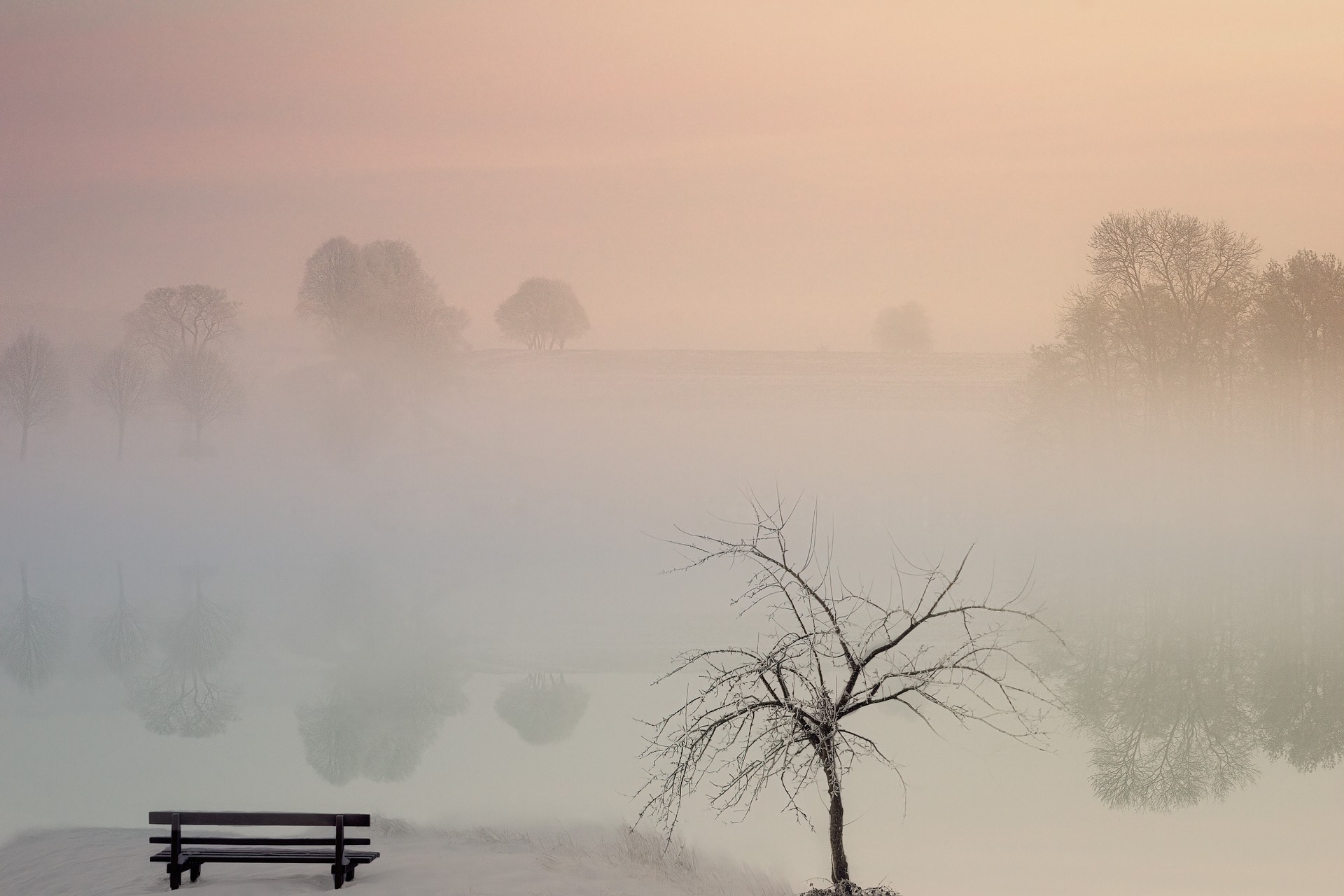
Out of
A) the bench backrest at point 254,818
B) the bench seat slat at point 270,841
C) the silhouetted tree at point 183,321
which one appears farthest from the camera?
the silhouetted tree at point 183,321

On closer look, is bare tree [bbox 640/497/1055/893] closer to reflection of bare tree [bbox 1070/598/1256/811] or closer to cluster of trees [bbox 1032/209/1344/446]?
reflection of bare tree [bbox 1070/598/1256/811]

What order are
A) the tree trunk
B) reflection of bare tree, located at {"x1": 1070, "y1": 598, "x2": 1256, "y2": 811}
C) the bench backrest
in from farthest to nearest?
1. reflection of bare tree, located at {"x1": 1070, "y1": 598, "x2": 1256, "y2": 811}
2. the tree trunk
3. the bench backrest

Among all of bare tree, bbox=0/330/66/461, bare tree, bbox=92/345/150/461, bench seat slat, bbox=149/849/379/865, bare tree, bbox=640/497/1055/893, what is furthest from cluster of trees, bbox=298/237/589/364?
bench seat slat, bbox=149/849/379/865

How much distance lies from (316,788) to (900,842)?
6.10 metres

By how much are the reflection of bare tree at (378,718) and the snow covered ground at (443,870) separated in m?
3.22

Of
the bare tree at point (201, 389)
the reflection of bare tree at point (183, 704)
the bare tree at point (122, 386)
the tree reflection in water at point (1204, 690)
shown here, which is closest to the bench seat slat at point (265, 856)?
the tree reflection in water at point (1204, 690)

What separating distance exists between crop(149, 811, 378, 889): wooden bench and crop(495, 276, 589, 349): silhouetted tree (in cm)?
5019

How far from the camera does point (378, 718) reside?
52.2ft

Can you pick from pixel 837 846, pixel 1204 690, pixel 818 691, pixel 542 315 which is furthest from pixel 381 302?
pixel 837 846

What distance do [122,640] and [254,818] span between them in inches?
644

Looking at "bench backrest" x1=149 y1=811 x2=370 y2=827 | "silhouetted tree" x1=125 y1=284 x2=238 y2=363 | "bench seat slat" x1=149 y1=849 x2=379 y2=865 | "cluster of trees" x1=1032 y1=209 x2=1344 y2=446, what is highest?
"silhouetted tree" x1=125 y1=284 x2=238 y2=363

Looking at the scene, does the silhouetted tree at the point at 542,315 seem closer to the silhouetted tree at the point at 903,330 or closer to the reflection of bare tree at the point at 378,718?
the silhouetted tree at the point at 903,330

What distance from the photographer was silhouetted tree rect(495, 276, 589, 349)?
191 ft

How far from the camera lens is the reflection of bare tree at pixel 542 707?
1530 cm
